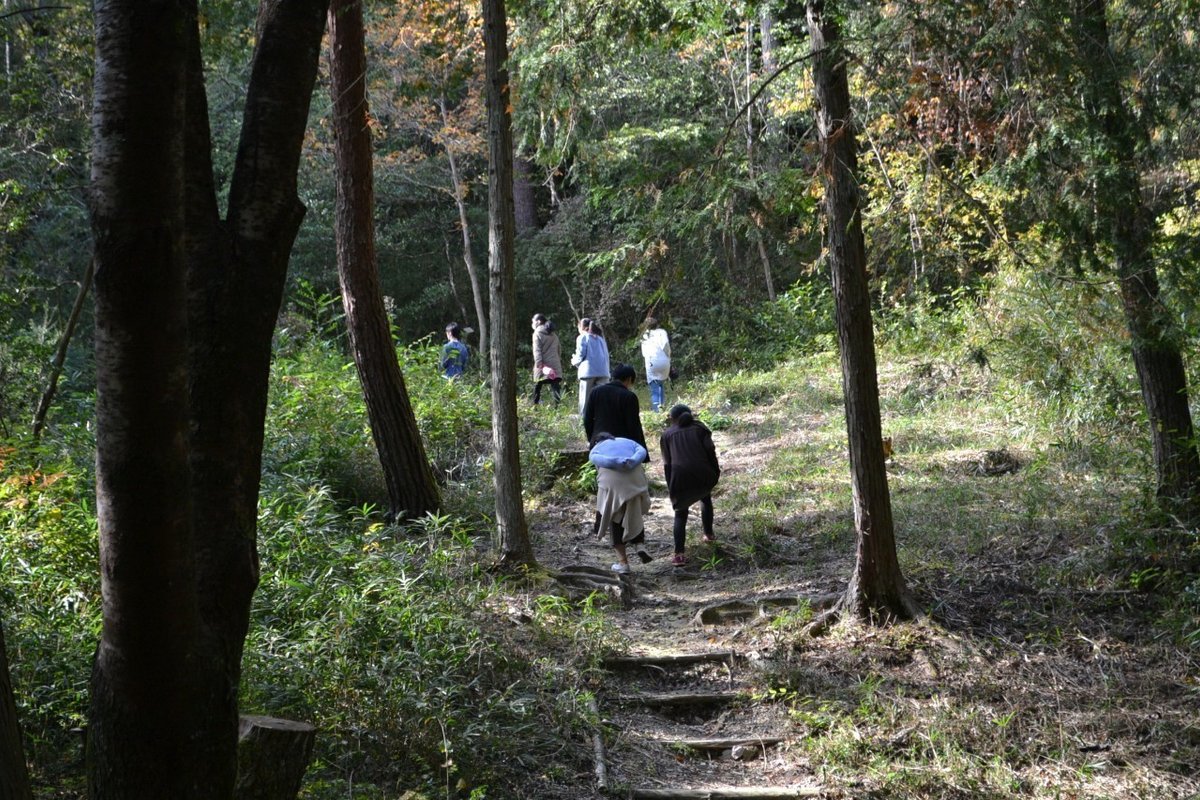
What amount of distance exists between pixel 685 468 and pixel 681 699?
10.7 feet

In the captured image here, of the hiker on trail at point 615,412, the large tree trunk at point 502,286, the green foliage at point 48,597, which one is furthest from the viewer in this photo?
the hiker on trail at point 615,412

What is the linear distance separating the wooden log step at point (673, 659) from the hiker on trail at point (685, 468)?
Result: 247 centimetres

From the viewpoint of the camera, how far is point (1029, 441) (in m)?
12.5

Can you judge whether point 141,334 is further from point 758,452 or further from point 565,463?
point 758,452

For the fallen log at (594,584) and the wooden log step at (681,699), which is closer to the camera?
the wooden log step at (681,699)

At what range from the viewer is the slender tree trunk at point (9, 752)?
9.94 ft

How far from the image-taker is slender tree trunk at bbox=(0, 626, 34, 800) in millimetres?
3029

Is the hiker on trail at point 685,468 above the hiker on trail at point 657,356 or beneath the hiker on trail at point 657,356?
beneath

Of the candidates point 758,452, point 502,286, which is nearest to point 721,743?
point 502,286

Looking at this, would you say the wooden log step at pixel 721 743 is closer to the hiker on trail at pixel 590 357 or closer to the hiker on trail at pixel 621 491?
the hiker on trail at pixel 621 491

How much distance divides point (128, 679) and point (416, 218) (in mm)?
26152

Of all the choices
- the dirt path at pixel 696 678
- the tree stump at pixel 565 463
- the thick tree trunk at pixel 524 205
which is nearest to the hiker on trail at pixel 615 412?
the dirt path at pixel 696 678

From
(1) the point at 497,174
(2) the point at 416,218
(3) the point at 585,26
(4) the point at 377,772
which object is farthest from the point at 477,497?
(2) the point at 416,218

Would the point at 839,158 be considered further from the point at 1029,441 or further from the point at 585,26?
the point at 1029,441
